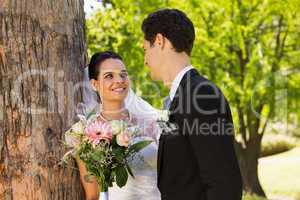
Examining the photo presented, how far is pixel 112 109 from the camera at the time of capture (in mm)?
3961

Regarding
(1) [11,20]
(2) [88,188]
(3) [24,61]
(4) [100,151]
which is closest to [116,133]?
(4) [100,151]

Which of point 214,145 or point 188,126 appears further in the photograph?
point 188,126

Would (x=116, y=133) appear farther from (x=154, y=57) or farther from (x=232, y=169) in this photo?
(x=232, y=169)

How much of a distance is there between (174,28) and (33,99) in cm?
110

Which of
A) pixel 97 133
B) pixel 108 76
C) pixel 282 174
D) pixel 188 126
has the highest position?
pixel 108 76

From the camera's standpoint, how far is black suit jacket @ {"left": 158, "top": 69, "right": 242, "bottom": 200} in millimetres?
2332

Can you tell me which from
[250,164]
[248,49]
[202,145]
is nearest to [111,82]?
[202,145]

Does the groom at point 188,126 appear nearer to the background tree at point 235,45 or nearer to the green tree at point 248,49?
the background tree at point 235,45

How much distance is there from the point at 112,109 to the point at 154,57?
1.36 meters

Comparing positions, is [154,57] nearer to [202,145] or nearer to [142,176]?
[202,145]

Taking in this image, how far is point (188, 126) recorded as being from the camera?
244 cm

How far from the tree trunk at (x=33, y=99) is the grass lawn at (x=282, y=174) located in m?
14.3

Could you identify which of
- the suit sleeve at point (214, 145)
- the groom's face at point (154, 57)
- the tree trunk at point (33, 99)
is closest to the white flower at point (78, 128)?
the tree trunk at point (33, 99)

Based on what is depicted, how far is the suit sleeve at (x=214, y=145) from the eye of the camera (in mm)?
2326
